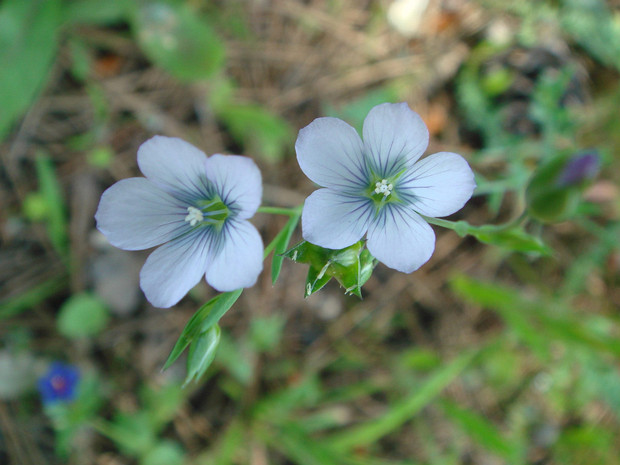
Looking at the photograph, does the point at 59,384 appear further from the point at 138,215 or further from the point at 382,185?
the point at 382,185

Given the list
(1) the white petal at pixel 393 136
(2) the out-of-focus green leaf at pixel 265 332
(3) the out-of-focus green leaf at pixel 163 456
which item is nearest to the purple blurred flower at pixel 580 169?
(1) the white petal at pixel 393 136

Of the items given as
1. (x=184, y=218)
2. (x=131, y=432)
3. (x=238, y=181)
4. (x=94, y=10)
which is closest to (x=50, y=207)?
(x=94, y=10)

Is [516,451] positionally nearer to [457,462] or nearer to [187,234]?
[457,462]

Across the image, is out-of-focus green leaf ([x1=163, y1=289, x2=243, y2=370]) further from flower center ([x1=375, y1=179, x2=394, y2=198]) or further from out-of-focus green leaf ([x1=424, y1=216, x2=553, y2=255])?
out-of-focus green leaf ([x1=424, y1=216, x2=553, y2=255])

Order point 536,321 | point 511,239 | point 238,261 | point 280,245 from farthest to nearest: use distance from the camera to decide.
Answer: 1. point 536,321
2. point 511,239
3. point 280,245
4. point 238,261

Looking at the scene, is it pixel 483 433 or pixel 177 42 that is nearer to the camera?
pixel 483 433

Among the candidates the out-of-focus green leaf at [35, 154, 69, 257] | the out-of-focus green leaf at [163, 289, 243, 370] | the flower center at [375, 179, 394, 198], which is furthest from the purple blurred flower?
the out-of-focus green leaf at [35, 154, 69, 257]
